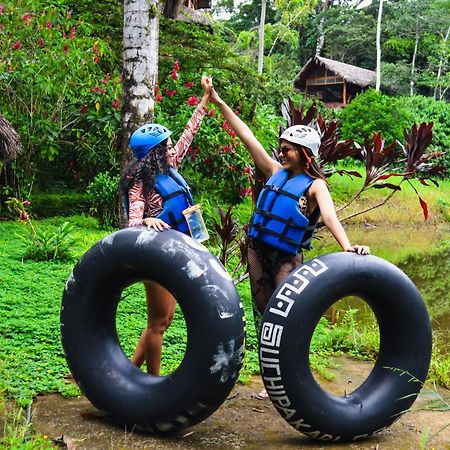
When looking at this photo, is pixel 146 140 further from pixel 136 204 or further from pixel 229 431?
pixel 229 431

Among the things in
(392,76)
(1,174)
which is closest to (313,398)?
(1,174)

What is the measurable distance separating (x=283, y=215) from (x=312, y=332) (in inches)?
24.2

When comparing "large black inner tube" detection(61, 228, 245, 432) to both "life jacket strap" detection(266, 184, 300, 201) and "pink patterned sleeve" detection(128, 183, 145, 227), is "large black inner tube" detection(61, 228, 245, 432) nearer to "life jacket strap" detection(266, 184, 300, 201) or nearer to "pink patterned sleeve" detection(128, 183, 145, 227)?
"pink patterned sleeve" detection(128, 183, 145, 227)

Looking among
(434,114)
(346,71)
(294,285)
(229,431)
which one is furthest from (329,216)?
(346,71)

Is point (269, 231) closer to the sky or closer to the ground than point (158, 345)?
closer to the sky

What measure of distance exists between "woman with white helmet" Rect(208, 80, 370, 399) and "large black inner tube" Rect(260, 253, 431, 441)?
0.19 metres

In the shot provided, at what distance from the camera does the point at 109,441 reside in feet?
10.5

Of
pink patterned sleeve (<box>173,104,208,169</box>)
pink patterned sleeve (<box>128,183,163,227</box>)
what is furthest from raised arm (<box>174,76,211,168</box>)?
pink patterned sleeve (<box>128,183,163,227</box>)

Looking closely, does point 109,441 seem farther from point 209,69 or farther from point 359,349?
point 209,69

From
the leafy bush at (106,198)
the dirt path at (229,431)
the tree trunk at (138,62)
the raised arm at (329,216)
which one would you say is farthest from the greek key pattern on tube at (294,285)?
the leafy bush at (106,198)

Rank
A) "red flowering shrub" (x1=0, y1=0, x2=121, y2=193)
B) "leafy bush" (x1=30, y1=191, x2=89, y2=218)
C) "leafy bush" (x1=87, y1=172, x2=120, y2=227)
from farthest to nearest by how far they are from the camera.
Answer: "leafy bush" (x1=30, y1=191, x2=89, y2=218) < "leafy bush" (x1=87, y1=172, x2=120, y2=227) < "red flowering shrub" (x1=0, y1=0, x2=121, y2=193)

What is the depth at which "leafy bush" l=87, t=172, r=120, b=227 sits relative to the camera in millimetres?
→ 9041

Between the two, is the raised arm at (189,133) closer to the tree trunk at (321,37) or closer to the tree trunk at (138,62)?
the tree trunk at (138,62)

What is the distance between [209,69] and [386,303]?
810 cm
